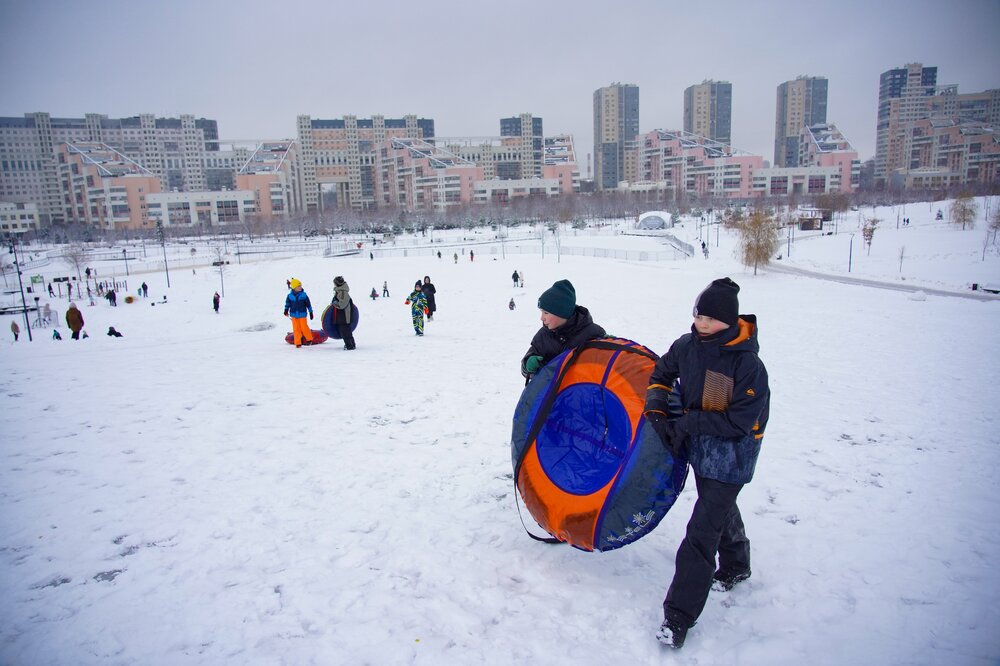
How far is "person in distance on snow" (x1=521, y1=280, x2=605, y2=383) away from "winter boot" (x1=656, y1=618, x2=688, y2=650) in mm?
2009

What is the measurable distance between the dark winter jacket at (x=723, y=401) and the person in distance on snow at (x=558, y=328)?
3.04 feet

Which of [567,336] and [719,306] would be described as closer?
[719,306]

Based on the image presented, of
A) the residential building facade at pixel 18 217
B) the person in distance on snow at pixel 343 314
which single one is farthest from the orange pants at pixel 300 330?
the residential building facade at pixel 18 217

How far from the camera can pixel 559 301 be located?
14.2 feet

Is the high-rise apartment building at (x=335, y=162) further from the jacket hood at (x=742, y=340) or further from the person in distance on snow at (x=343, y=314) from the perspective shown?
the jacket hood at (x=742, y=340)

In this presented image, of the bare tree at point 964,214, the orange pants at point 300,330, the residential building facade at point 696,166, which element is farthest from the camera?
the residential building facade at point 696,166

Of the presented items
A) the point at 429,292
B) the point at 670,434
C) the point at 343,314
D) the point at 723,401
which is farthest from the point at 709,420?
the point at 429,292

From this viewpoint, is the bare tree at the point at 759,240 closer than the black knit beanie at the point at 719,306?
A: No

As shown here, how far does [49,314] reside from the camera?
3462 centimetres

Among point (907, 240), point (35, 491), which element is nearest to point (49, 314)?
point (35, 491)

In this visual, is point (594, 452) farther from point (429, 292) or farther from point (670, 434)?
point (429, 292)

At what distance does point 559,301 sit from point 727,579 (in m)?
2.38

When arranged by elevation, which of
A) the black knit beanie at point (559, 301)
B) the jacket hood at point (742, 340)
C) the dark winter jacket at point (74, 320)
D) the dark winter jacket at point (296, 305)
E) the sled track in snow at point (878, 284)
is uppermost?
the black knit beanie at point (559, 301)

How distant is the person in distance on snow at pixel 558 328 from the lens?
4.35 m
